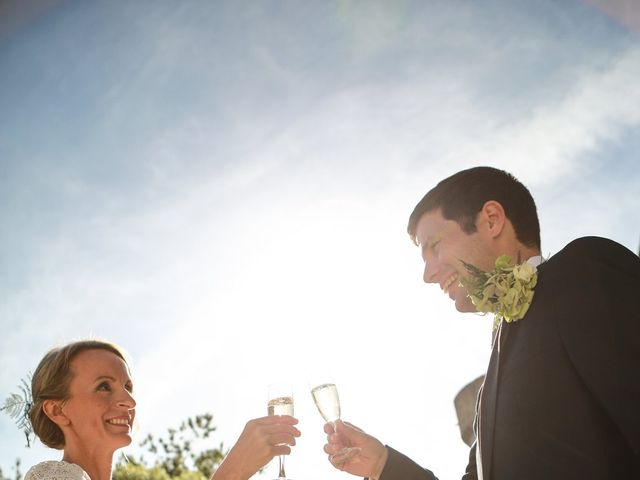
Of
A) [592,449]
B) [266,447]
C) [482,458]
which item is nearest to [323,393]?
[266,447]

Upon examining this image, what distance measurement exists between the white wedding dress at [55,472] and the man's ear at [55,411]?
49 cm

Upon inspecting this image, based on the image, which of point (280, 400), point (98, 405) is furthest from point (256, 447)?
point (98, 405)

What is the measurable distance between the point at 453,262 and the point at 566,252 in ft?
3.72

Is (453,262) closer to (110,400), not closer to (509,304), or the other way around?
(509,304)

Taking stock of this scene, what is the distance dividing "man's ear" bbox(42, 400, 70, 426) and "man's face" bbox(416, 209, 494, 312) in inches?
123

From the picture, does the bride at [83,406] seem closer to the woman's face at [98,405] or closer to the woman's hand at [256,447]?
the woman's face at [98,405]

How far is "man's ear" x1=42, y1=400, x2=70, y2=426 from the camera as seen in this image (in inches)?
188

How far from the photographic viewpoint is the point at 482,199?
4.55m

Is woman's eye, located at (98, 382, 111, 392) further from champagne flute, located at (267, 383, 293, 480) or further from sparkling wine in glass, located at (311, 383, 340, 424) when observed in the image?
sparkling wine in glass, located at (311, 383, 340, 424)

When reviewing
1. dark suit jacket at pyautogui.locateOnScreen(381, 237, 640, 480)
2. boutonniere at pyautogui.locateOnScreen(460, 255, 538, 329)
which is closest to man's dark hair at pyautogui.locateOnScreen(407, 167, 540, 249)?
boutonniere at pyautogui.locateOnScreen(460, 255, 538, 329)

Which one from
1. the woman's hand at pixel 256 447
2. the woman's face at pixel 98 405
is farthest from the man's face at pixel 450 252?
the woman's face at pixel 98 405

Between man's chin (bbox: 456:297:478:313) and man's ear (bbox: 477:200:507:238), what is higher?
man's ear (bbox: 477:200:507:238)

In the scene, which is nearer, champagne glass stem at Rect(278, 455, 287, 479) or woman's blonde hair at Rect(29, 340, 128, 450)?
champagne glass stem at Rect(278, 455, 287, 479)

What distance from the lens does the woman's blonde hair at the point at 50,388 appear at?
15.9ft
